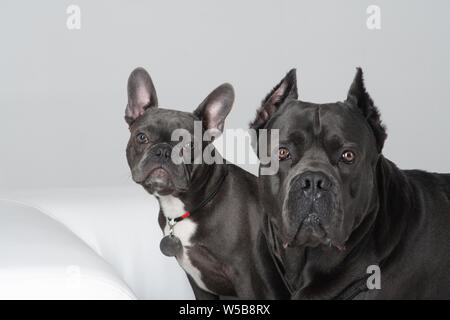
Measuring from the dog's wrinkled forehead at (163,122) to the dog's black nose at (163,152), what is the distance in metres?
0.07

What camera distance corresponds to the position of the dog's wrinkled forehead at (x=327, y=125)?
2.12 metres

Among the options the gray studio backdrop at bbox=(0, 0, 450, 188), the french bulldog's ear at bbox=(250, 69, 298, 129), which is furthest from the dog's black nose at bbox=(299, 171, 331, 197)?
the gray studio backdrop at bbox=(0, 0, 450, 188)

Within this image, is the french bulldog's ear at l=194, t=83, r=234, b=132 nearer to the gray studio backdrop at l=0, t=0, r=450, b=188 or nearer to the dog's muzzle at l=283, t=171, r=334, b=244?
the dog's muzzle at l=283, t=171, r=334, b=244

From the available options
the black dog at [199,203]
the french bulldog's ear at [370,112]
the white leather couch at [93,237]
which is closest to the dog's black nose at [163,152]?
the black dog at [199,203]

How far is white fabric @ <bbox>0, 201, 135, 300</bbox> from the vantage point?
78.5 inches

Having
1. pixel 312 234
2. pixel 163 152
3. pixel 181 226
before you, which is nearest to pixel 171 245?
pixel 181 226

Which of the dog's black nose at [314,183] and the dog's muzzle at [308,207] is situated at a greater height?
the dog's black nose at [314,183]

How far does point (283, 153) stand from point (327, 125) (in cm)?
17

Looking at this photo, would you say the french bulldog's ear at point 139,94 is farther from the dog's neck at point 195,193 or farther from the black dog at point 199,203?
the dog's neck at point 195,193

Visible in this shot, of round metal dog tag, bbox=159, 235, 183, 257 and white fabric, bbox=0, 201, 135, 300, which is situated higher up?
white fabric, bbox=0, 201, 135, 300

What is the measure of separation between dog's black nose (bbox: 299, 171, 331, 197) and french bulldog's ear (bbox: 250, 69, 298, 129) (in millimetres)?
422

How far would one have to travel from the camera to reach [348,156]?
2.10 m

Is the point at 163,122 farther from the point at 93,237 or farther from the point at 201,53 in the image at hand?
the point at 201,53

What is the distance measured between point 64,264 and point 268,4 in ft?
8.61
